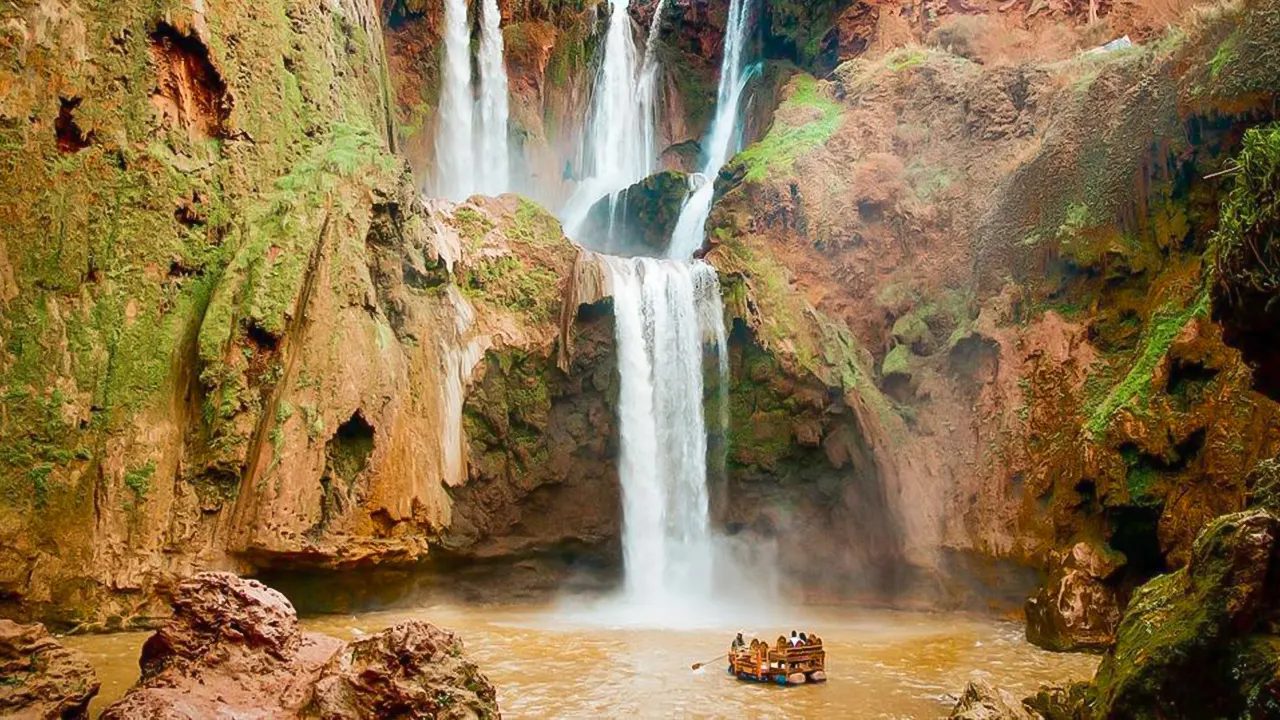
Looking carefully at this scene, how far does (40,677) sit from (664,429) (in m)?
14.9

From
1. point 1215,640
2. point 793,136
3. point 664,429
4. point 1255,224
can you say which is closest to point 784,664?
point 1215,640

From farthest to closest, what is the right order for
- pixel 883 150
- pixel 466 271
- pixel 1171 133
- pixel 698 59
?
pixel 698 59 → pixel 883 150 → pixel 466 271 → pixel 1171 133

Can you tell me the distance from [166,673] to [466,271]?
13631mm

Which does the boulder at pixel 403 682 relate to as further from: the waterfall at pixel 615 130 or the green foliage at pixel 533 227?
the waterfall at pixel 615 130

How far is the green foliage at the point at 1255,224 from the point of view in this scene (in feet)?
21.2

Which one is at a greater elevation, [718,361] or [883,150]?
[883,150]

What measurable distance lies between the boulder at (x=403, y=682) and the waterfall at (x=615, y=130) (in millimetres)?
29192

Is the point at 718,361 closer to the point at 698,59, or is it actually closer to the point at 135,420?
the point at 135,420

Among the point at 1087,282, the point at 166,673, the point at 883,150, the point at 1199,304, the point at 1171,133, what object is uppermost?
the point at 883,150

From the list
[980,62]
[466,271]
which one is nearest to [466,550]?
[466,271]

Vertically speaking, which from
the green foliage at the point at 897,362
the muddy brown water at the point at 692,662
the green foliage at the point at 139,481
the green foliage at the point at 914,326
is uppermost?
the green foliage at the point at 914,326

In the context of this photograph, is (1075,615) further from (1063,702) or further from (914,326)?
(914,326)

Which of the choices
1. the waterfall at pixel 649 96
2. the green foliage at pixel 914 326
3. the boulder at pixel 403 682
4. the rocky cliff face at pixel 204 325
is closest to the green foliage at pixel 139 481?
the rocky cliff face at pixel 204 325

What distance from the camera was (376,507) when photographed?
15.9 meters
